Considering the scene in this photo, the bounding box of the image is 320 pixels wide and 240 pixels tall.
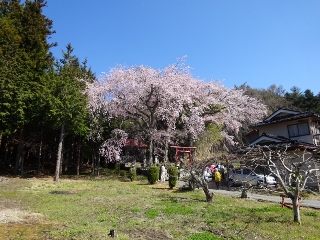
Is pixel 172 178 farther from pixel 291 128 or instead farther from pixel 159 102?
pixel 291 128

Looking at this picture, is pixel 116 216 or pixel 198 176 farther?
pixel 198 176

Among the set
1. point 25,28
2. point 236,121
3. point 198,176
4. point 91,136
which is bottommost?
point 198,176

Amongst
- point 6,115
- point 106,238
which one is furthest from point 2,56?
point 106,238

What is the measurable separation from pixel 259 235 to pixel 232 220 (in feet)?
5.93

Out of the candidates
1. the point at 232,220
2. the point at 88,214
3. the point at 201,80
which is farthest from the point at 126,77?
the point at 232,220

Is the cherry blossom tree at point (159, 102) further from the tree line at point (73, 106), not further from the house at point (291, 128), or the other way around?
the house at point (291, 128)

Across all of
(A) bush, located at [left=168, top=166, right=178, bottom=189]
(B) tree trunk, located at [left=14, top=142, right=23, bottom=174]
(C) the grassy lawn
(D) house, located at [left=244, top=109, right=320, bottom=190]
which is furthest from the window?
(B) tree trunk, located at [left=14, top=142, right=23, bottom=174]

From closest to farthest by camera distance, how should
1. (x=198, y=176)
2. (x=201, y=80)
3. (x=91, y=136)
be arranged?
(x=198, y=176) < (x=91, y=136) < (x=201, y=80)

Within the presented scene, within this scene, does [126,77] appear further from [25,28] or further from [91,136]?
[25,28]

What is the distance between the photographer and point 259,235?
8375 mm

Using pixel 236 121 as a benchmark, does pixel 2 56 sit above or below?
above

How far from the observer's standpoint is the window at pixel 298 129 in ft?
84.1

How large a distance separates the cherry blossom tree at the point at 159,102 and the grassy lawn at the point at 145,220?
587 inches

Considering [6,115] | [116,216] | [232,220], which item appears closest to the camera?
[232,220]
